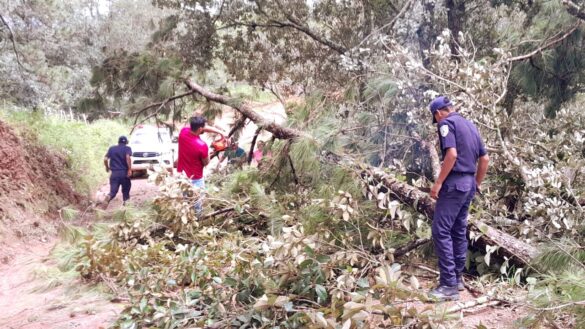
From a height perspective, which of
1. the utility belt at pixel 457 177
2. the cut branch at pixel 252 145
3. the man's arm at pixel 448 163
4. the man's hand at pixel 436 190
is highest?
the man's arm at pixel 448 163

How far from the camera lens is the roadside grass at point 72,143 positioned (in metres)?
10.7

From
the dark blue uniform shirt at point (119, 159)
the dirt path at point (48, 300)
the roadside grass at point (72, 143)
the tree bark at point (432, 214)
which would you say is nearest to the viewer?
the tree bark at point (432, 214)

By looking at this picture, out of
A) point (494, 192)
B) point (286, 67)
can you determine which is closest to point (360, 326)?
point (494, 192)

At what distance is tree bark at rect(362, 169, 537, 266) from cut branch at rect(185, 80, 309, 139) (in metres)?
1.28

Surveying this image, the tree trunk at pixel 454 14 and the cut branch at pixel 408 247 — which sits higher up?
the tree trunk at pixel 454 14

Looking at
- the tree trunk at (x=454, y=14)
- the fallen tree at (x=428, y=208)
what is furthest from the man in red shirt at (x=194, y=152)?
the tree trunk at (x=454, y=14)

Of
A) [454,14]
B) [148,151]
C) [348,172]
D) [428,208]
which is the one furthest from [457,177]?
[148,151]

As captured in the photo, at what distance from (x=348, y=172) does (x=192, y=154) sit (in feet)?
7.81

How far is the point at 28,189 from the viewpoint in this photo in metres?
9.00

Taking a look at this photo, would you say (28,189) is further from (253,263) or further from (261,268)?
(261,268)

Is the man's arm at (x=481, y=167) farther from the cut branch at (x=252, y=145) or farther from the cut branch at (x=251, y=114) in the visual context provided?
the cut branch at (x=252, y=145)

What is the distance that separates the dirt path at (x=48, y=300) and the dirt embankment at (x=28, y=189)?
1204 millimetres

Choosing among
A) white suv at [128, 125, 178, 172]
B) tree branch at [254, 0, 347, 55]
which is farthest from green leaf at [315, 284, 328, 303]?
white suv at [128, 125, 178, 172]

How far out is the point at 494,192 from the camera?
4801 millimetres
